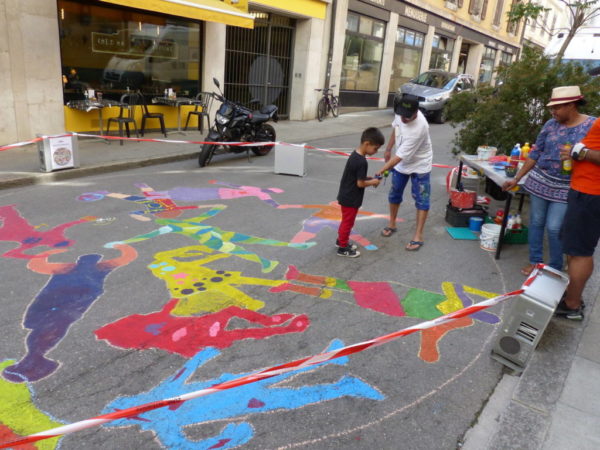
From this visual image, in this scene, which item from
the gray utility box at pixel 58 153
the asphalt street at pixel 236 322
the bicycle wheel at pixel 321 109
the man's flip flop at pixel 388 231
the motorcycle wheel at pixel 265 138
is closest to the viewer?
the asphalt street at pixel 236 322

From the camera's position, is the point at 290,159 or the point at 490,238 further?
the point at 290,159

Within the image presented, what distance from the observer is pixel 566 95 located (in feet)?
13.2

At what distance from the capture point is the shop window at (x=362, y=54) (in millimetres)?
19250

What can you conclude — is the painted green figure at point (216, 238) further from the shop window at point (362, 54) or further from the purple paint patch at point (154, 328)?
the shop window at point (362, 54)

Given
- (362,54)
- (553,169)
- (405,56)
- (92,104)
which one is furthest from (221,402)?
(405,56)

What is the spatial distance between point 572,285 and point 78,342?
392 centimetres

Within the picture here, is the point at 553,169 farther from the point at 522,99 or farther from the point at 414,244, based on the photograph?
the point at 522,99

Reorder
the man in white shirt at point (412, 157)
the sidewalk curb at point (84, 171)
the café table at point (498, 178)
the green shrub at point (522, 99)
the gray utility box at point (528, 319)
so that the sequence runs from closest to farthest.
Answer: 1. the gray utility box at point (528, 319)
2. the café table at point (498, 178)
3. the man in white shirt at point (412, 157)
4. the green shrub at point (522, 99)
5. the sidewalk curb at point (84, 171)

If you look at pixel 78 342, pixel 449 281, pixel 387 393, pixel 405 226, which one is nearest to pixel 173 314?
pixel 78 342

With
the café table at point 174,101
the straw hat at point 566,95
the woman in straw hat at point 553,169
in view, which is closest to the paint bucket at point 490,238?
the woman in straw hat at point 553,169

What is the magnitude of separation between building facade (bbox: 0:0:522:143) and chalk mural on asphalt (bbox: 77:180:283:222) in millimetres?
4032

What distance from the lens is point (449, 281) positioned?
4820 mm

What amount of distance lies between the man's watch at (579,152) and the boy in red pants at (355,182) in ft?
5.74

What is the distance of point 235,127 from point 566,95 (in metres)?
6.95
